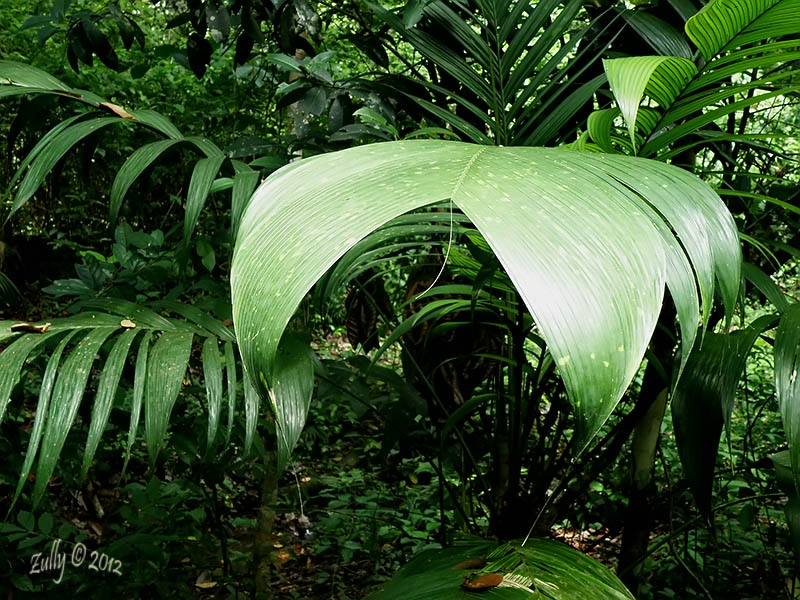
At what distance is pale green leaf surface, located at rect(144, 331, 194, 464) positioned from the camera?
0.70 metres

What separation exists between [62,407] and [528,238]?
612 mm

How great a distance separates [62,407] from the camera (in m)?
0.71

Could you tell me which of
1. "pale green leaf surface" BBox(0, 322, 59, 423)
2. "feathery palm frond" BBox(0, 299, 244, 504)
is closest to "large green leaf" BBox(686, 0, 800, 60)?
"feathery palm frond" BBox(0, 299, 244, 504)

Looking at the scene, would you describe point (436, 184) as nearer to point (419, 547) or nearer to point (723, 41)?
point (723, 41)

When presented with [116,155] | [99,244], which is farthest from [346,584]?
[99,244]

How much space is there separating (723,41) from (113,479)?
87.3 inches

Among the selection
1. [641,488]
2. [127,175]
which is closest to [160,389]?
[127,175]

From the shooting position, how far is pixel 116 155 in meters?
2.82

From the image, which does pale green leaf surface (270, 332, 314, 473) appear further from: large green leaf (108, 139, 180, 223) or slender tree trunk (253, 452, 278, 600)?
slender tree trunk (253, 452, 278, 600)

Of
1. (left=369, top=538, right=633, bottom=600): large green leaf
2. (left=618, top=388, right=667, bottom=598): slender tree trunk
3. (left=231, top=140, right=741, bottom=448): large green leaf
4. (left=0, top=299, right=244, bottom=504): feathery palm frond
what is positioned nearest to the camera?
(left=231, top=140, right=741, bottom=448): large green leaf

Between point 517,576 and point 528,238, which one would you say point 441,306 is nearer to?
point 517,576

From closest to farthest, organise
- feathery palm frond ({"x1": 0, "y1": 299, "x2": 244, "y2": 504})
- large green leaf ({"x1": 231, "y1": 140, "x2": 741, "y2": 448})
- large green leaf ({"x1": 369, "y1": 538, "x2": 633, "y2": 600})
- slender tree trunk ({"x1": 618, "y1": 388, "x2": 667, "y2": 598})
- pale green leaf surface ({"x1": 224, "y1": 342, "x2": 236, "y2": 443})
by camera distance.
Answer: large green leaf ({"x1": 231, "y1": 140, "x2": 741, "y2": 448}) → large green leaf ({"x1": 369, "y1": 538, "x2": 633, "y2": 600}) → feathery palm frond ({"x1": 0, "y1": 299, "x2": 244, "y2": 504}) → pale green leaf surface ({"x1": 224, "y1": 342, "x2": 236, "y2": 443}) → slender tree trunk ({"x1": 618, "y1": 388, "x2": 667, "y2": 598})

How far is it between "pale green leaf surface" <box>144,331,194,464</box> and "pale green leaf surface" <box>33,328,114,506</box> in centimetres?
7

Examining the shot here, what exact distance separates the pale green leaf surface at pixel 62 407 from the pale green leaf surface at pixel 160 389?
0.23ft
